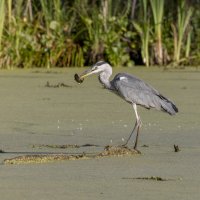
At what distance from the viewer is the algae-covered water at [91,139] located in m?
5.49

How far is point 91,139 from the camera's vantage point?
7.69 metres

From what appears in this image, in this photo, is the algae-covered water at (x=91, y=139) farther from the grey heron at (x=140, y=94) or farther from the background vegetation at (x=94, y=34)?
the background vegetation at (x=94, y=34)

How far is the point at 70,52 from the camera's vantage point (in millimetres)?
14594

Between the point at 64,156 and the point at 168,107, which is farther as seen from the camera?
the point at 168,107

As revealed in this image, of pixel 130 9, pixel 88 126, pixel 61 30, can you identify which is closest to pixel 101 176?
pixel 88 126

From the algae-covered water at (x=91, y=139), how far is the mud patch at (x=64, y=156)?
53 mm

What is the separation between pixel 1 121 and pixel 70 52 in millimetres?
5980

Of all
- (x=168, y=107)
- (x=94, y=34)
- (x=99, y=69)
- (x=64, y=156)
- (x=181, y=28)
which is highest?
(x=99, y=69)

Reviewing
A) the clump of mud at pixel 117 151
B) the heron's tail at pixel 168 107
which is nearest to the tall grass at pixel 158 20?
the heron's tail at pixel 168 107

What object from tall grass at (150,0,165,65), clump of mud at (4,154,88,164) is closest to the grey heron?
clump of mud at (4,154,88,164)

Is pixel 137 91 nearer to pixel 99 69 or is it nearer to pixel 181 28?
pixel 99 69

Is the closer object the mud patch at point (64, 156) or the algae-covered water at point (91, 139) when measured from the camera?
the algae-covered water at point (91, 139)

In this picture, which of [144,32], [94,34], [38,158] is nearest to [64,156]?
[38,158]

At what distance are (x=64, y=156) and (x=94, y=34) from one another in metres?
7.99
